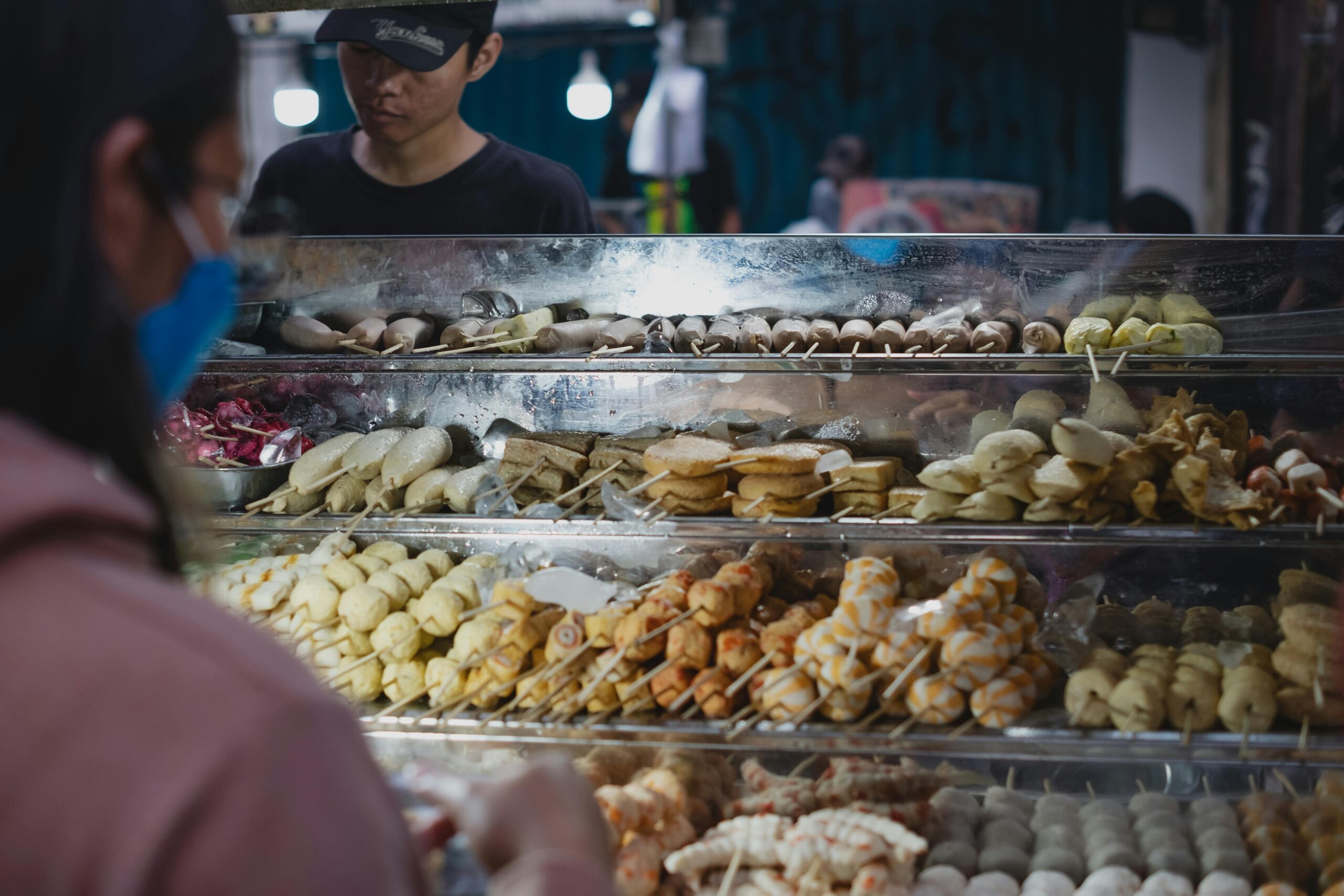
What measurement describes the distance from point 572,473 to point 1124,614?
5.32 ft

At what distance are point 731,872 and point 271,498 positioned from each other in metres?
1.76

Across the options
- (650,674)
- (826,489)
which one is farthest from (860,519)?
(650,674)

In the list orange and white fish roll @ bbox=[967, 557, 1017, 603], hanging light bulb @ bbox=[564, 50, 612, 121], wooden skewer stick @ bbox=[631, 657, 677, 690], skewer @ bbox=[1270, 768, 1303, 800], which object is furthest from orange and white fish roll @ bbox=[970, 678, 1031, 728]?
hanging light bulb @ bbox=[564, 50, 612, 121]

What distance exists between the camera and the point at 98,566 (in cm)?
91

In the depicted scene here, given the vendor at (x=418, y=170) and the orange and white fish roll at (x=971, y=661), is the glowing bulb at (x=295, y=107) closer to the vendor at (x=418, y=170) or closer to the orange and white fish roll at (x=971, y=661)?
the vendor at (x=418, y=170)

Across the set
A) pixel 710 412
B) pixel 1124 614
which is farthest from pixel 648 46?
pixel 1124 614

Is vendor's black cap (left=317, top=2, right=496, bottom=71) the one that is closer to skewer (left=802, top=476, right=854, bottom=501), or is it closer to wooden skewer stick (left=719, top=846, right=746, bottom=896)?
skewer (left=802, top=476, right=854, bottom=501)

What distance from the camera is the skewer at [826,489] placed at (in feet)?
9.71

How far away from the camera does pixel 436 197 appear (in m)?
4.33

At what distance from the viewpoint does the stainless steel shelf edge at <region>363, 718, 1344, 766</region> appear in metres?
2.48

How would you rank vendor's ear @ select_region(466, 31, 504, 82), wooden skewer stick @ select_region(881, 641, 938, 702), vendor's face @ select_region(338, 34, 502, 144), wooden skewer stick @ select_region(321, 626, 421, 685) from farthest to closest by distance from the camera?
vendor's ear @ select_region(466, 31, 504, 82) → vendor's face @ select_region(338, 34, 502, 144) → wooden skewer stick @ select_region(321, 626, 421, 685) → wooden skewer stick @ select_region(881, 641, 938, 702)

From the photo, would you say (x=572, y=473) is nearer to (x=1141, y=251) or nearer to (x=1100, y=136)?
(x=1141, y=251)

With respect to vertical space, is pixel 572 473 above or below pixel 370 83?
below

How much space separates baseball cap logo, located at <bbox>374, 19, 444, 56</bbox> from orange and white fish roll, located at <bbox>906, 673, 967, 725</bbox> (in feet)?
9.66
